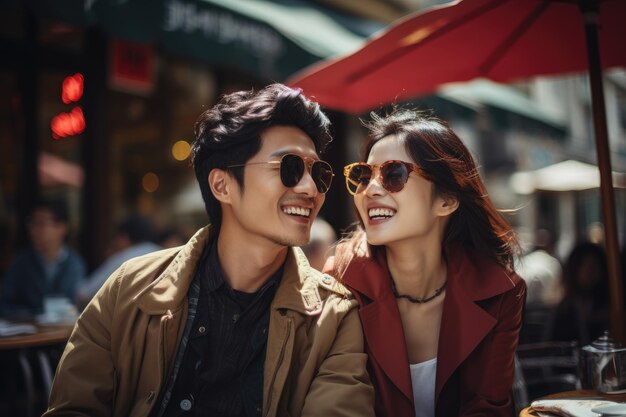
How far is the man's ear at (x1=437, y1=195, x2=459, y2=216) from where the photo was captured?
2.67 metres

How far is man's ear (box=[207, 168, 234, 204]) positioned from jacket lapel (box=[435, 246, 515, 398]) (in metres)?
1.10

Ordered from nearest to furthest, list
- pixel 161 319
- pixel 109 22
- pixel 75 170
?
pixel 161 319, pixel 109 22, pixel 75 170

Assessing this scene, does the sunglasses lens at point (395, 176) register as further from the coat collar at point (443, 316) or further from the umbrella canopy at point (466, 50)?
the umbrella canopy at point (466, 50)

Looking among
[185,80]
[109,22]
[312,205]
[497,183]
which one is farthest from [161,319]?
[497,183]

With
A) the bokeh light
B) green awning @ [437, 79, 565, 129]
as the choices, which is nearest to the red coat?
green awning @ [437, 79, 565, 129]

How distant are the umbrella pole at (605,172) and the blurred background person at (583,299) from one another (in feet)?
6.62

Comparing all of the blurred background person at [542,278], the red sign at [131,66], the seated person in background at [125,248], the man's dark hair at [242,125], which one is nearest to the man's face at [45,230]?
the seated person in background at [125,248]

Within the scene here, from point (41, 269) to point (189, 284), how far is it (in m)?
3.70

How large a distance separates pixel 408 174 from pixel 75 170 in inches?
200

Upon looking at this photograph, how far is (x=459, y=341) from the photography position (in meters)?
2.46

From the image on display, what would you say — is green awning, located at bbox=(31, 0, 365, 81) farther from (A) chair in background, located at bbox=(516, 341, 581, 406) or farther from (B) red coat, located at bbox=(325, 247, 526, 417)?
(A) chair in background, located at bbox=(516, 341, 581, 406)

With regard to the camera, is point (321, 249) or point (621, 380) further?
point (321, 249)

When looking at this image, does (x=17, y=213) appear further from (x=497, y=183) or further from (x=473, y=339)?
(x=497, y=183)

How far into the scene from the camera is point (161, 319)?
2.24 m
